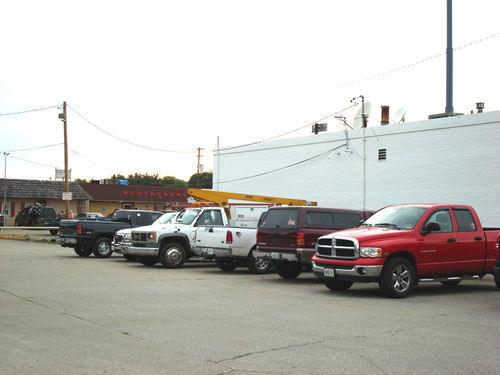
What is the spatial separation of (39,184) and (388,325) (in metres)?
57.4

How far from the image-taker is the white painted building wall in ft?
82.1

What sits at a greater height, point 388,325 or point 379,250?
point 379,250

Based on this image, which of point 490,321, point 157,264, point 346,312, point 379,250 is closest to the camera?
point 490,321

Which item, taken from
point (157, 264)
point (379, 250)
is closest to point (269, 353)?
point (379, 250)

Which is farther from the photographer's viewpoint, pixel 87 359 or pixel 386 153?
pixel 386 153

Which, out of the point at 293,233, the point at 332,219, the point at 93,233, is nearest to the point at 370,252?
the point at 293,233

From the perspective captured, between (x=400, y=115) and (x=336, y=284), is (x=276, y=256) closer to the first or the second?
(x=336, y=284)

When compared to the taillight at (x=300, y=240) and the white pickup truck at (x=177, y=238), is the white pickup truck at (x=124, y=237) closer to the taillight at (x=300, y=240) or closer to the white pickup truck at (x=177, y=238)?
the white pickup truck at (x=177, y=238)

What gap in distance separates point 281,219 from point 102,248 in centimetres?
1015

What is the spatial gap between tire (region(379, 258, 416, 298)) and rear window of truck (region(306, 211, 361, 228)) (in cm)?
363

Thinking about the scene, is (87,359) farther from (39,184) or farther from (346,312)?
(39,184)

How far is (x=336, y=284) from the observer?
1365 cm

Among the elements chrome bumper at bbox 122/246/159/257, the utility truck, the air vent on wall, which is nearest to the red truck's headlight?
the utility truck

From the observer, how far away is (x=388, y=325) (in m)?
9.11
